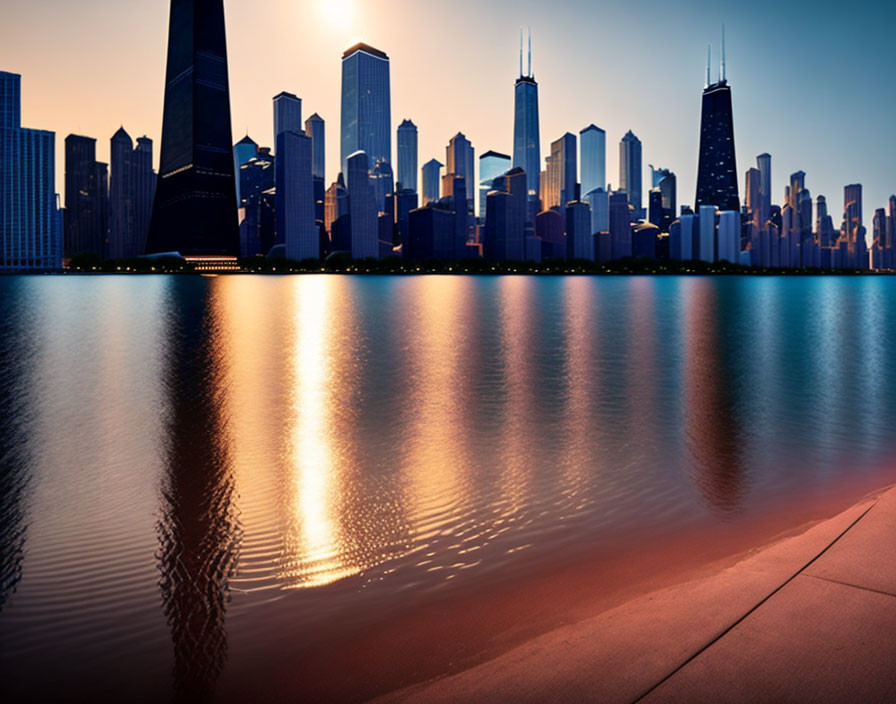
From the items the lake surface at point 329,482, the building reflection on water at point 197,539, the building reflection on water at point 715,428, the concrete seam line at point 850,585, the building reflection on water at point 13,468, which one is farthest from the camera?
the building reflection on water at point 715,428

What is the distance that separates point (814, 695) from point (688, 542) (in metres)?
5.54

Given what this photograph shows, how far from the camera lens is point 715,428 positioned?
64.1 ft

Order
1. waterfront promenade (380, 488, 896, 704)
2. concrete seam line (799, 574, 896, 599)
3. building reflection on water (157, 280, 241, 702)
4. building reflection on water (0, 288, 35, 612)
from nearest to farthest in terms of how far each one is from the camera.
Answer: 1. waterfront promenade (380, 488, 896, 704)
2. concrete seam line (799, 574, 896, 599)
3. building reflection on water (157, 280, 241, 702)
4. building reflection on water (0, 288, 35, 612)

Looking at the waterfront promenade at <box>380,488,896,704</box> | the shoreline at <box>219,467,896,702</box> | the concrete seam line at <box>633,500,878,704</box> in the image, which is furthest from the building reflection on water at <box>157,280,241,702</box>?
the concrete seam line at <box>633,500,878,704</box>

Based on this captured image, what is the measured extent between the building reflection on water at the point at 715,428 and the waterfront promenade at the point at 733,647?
208 inches

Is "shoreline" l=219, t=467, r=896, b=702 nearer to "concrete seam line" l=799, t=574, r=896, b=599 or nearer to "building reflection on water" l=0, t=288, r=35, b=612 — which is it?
"concrete seam line" l=799, t=574, r=896, b=599

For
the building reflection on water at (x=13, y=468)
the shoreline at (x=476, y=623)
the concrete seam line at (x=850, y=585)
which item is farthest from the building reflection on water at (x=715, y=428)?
the building reflection on water at (x=13, y=468)

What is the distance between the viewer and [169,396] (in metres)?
24.8

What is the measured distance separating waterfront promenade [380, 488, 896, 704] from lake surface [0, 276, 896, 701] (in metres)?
2.08

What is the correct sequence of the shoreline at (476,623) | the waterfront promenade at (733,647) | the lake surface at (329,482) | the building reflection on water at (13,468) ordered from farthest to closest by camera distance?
the building reflection on water at (13,468) → the lake surface at (329,482) → the shoreline at (476,623) → the waterfront promenade at (733,647)

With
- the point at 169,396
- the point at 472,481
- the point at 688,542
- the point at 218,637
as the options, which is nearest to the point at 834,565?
the point at 688,542

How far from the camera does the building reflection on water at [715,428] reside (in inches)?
526

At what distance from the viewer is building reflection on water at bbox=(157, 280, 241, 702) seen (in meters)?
7.27

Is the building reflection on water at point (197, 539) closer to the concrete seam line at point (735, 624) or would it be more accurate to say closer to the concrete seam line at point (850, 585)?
the concrete seam line at point (735, 624)
